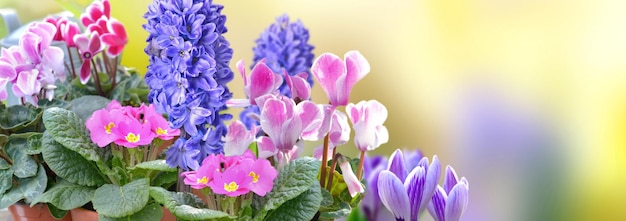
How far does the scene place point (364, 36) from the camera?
170cm

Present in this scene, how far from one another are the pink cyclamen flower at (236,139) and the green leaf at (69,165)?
0.43ft

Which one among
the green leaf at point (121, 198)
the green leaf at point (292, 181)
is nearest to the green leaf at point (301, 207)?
the green leaf at point (292, 181)

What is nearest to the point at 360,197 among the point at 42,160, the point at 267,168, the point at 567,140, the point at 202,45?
the point at 267,168

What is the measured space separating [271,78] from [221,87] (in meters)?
A: 0.06

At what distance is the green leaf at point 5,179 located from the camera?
2.39 feet

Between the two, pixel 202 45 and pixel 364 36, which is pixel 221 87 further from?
pixel 364 36

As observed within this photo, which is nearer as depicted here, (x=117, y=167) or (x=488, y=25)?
(x=117, y=167)

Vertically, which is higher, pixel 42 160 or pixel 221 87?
pixel 221 87

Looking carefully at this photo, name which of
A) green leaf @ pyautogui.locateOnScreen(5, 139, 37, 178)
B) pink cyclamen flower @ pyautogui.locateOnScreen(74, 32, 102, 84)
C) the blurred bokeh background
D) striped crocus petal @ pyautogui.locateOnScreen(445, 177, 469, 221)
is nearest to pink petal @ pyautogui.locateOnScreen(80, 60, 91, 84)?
pink cyclamen flower @ pyautogui.locateOnScreen(74, 32, 102, 84)

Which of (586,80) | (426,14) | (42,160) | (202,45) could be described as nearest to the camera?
(202,45)

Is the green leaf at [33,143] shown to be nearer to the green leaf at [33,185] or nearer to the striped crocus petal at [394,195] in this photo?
the green leaf at [33,185]

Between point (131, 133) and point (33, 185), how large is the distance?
4.5 inches

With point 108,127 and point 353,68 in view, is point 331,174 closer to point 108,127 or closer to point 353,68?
point 353,68

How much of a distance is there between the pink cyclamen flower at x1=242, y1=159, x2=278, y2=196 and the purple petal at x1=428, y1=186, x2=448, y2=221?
0.14 m
